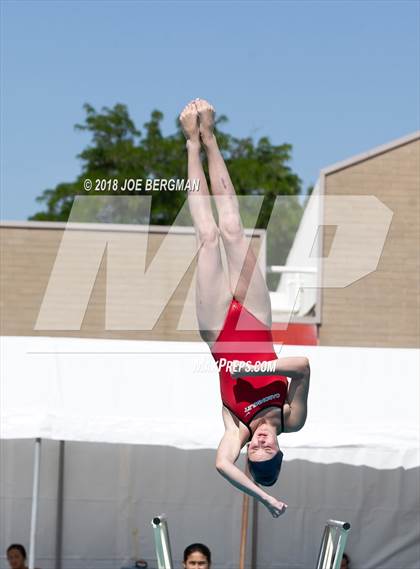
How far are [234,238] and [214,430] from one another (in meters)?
3.01

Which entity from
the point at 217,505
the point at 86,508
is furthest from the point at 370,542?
the point at 86,508

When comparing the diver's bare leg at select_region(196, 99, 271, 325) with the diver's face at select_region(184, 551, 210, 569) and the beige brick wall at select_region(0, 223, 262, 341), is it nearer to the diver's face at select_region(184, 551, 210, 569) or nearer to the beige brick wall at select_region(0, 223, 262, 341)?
the diver's face at select_region(184, 551, 210, 569)

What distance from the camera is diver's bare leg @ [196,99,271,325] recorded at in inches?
233

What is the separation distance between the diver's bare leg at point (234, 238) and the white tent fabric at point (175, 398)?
2538 mm

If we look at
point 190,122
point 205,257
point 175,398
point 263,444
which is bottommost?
point 263,444

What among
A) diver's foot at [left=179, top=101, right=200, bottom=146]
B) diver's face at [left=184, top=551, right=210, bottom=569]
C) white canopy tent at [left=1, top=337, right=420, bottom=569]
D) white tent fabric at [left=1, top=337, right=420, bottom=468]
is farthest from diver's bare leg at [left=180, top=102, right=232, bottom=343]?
diver's face at [left=184, top=551, right=210, bottom=569]

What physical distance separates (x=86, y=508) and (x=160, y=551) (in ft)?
7.72

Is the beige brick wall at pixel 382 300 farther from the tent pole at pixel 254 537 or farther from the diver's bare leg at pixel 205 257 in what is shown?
the diver's bare leg at pixel 205 257

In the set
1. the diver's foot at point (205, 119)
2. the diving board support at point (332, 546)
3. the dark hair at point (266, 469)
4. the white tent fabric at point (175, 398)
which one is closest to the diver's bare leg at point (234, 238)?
the diver's foot at point (205, 119)

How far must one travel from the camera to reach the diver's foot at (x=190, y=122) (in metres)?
5.83

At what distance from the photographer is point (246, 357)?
5922mm

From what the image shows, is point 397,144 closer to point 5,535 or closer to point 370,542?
point 370,542

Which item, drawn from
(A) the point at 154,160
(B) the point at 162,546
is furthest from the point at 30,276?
(A) the point at 154,160

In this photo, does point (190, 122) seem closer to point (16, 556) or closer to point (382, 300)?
point (16, 556)
